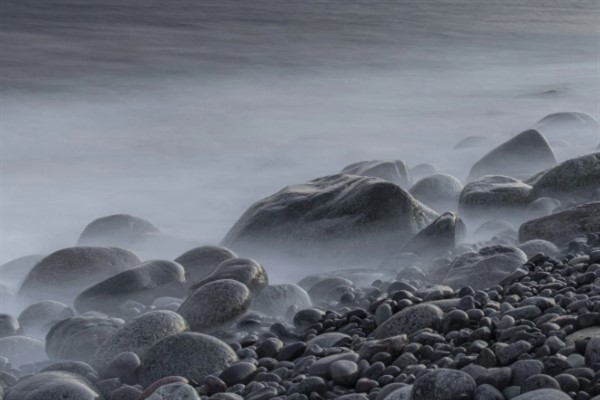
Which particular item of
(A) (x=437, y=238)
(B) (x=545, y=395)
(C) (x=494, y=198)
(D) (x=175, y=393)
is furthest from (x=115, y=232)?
(B) (x=545, y=395)

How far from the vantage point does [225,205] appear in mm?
8211

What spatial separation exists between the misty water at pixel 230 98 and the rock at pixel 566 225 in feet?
8.12

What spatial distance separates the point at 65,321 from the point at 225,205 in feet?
13.2

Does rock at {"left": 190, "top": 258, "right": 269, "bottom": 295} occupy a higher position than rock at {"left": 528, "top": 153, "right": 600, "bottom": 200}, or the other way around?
rock at {"left": 528, "top": 153, "right": 600, "bottom": 200}

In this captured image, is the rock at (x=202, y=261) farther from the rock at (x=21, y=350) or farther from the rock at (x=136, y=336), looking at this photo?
the rock at (x=136, y=336)

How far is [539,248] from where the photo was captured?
15.1ft

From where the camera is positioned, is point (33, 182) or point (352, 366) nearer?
point (352, 366)

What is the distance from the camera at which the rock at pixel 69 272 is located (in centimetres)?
515

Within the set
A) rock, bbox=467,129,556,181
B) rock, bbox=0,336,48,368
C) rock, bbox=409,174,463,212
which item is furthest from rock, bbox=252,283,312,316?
rock, bbox=467,129,556,181

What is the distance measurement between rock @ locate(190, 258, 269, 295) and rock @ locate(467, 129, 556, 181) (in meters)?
3.54

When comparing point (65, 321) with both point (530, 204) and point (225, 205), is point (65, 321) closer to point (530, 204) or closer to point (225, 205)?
point (530, 204)

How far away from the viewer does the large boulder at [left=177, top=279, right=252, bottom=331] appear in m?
4.06

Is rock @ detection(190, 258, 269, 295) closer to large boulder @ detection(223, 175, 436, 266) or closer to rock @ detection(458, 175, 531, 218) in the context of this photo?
large boulder @ detection(223, 175, 436, 266)

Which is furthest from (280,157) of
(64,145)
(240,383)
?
(240,383)
